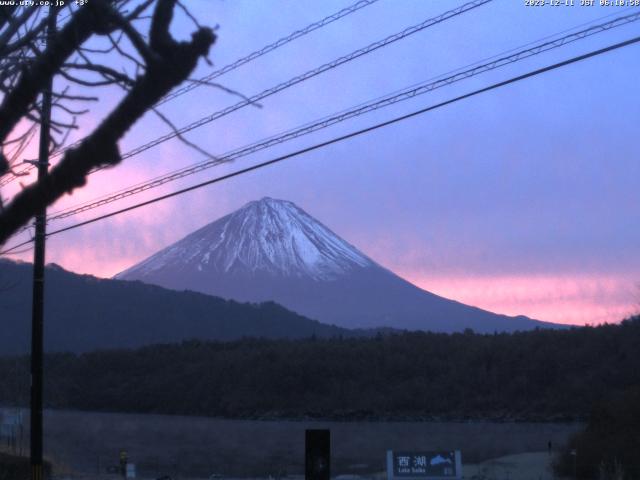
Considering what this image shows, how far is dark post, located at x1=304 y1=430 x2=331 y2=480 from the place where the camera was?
1238 cm

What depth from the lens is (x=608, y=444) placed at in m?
29.2

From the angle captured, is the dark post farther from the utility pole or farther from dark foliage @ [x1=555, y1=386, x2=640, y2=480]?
dark foliage @ [x1=555, y1=386, x2=640, y2=480]

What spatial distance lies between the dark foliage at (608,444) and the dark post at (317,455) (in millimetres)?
14028

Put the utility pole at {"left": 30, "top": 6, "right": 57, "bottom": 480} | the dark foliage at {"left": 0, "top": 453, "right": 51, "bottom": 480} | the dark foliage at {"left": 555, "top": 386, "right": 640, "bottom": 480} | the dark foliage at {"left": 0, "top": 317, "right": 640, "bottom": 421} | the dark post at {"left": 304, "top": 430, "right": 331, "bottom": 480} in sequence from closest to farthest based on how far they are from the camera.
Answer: the dark post at {"left": 304, "top": 430, "right": 331, "bottom": 480}
the utility pole at {"left": 30, "top": 6, "right": 57, "bottom": 480}
the dark foliage at {"left": 0, "top": 453, "right": 51, "bottom": 480}
the dark foliage at {"left": 555, "top": 386, "right": 640, "bottom": 480}
the dark foliage at {"left": 0, "top": 317, "right": 640, "bottom": 421}

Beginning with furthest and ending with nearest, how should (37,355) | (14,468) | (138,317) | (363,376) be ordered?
(138,317) → (363,376) → (14,468) → (37,355)

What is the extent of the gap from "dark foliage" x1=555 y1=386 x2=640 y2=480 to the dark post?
552 inches

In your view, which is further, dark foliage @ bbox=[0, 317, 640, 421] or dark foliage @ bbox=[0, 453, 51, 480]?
dark foliage @ bbox=[0, 317, 640, 421]

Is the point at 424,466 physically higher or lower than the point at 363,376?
lower

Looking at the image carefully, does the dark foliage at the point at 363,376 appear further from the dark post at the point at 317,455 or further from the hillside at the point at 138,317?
the dark post at the point at 317,455

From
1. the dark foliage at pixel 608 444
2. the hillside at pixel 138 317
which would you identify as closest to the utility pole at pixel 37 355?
the dark foliage at pixel 608 444

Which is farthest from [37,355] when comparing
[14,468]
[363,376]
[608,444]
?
[363,376]

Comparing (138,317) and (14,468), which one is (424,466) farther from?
(138,317)

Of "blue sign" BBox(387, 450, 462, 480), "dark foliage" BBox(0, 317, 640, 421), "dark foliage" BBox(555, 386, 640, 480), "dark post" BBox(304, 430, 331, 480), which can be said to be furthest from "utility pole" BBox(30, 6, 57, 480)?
"dark foliage" BBox(0, 317, 640, 421)

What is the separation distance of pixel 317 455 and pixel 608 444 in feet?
62.4
